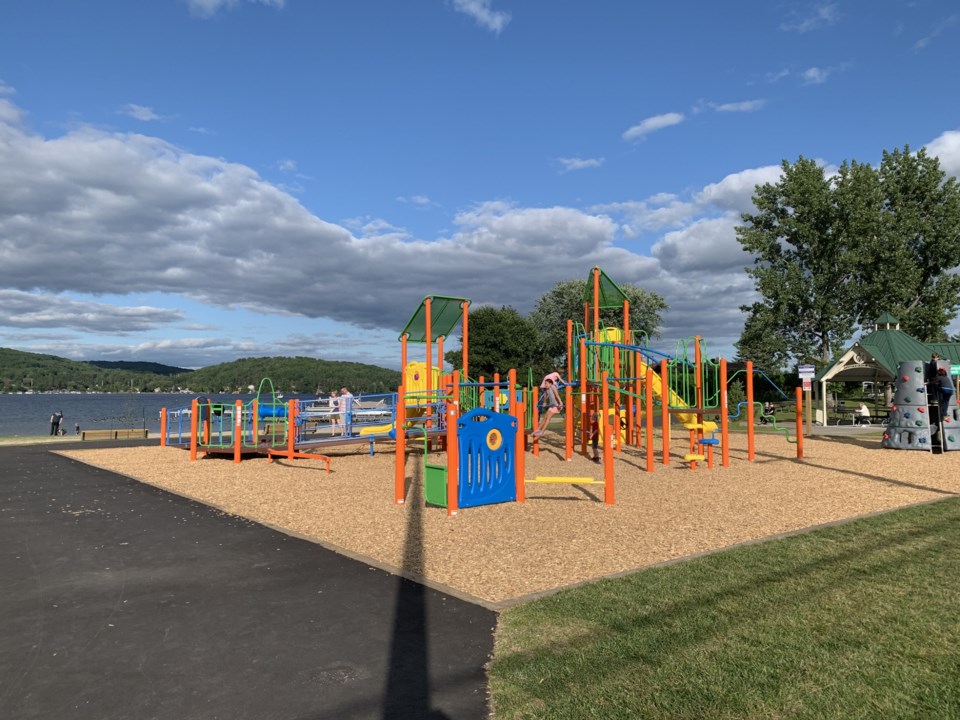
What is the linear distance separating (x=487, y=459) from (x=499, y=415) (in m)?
0.67

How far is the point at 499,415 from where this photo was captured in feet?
30.9

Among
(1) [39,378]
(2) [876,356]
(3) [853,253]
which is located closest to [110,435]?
(2) [876,356]

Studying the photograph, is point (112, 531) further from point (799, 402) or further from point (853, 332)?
point (853, 332)

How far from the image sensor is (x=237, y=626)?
4.62 m

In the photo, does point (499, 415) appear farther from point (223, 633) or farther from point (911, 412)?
point (911, 412)

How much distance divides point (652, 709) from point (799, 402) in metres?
13.8

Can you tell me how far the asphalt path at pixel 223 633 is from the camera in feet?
11.5

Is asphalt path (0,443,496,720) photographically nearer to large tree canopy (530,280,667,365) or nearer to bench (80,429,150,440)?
bench (80,429,150,440)

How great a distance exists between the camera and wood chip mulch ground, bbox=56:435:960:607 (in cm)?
643

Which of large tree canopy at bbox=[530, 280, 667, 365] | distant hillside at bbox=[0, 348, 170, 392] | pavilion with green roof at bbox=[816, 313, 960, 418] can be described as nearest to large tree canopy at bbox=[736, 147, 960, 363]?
pavilion with green roof at bbox=[816, 313, 960, 418]

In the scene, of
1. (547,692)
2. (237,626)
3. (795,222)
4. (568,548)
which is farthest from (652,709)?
(795,222)

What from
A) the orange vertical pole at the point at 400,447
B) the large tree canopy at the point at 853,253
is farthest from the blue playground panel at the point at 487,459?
the large tree canopy at the point at 853,253

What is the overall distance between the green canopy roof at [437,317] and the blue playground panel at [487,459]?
7666 millimetres

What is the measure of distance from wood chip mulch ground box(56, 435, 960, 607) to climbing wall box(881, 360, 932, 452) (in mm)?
778
